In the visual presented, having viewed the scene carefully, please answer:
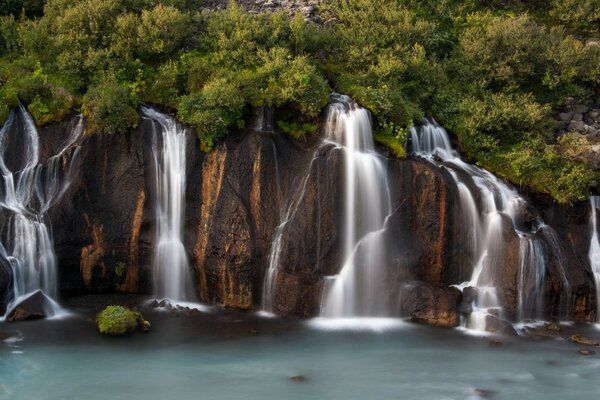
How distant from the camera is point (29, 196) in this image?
64.8ft

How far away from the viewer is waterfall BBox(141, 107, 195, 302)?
20281 mm

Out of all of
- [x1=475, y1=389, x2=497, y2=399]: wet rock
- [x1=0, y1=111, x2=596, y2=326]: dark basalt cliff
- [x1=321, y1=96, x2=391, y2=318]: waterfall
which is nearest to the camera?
[x1=475, y1=389, x2=497, y2=399]: wet rock

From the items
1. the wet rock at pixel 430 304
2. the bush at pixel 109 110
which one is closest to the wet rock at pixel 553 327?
the wet rock at pixel 430 304

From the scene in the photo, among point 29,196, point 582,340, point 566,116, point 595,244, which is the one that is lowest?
point 582,340

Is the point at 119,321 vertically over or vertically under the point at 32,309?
under

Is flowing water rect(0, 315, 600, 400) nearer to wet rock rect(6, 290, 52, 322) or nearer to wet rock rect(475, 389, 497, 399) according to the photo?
wet rock rect(475, 389, 497, 399)

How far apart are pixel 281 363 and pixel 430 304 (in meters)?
4.79

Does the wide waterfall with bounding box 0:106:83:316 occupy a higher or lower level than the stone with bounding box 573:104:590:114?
lower

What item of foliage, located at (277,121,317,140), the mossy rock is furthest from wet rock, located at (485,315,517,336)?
the mossy rock

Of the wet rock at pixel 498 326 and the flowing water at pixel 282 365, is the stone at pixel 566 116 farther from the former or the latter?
the flowing water at pixel 282 365

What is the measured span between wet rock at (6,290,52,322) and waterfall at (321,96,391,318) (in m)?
7.57

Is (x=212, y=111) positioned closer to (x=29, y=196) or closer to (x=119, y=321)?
(x=29, y=196)

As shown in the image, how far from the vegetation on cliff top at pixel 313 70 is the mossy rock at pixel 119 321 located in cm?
538

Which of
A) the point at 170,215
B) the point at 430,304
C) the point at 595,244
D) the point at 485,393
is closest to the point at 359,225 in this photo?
the point at 430,304
